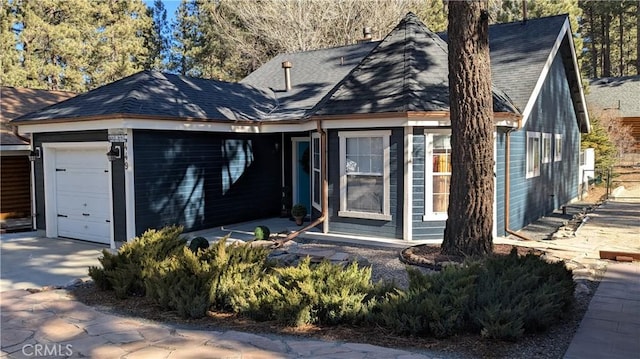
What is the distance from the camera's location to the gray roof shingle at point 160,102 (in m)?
9.85

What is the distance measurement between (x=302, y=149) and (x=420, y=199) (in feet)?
15.0

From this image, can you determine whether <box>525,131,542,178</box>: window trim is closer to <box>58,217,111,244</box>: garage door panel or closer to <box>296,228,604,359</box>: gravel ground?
<box>296,228,604,359</box>: gravel ground

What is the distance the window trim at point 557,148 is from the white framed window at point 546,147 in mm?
617

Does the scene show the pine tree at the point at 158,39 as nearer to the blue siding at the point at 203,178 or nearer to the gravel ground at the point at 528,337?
the blue siding at the point at 203,178

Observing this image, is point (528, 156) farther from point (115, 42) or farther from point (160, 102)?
point (115, 42)

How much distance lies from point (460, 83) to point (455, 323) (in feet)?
11.8

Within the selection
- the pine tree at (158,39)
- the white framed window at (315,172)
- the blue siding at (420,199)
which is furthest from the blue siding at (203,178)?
the pine tree at (158,39)

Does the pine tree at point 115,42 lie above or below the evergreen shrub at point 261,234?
above

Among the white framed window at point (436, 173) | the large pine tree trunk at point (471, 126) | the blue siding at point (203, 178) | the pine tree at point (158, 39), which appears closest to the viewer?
the large pine tree trunk at point (471, 126)

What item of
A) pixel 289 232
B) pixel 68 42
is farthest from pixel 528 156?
pixel 68 42

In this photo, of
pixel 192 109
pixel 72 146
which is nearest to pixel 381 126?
pixel 192 109

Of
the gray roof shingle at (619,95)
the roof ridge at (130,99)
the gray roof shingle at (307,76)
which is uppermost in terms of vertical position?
the gray roof shingle at (619,95)

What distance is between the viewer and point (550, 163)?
1415 cm

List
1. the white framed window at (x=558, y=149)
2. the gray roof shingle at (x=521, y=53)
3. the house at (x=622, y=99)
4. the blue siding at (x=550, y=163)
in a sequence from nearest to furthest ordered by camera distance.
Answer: the blue siding at (x=550, y=163), the gray roof shingle at (x=521, y=53), the white framed window at (x=558, y=149), the house at (x=622, y=99)
